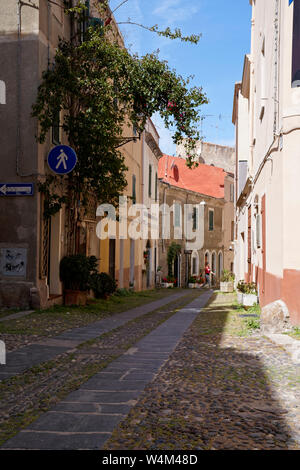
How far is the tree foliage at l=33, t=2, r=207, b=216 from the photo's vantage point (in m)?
11.4

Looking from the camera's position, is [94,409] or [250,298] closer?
[94,409]

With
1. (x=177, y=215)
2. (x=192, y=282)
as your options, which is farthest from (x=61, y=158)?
(x=192, y=282)

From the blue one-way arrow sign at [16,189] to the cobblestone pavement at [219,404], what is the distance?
5698 millimetres

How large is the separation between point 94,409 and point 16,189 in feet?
25.9

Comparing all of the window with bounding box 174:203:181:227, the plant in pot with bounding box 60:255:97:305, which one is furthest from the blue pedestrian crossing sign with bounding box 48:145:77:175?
the window with bounding box 174:203:181:227

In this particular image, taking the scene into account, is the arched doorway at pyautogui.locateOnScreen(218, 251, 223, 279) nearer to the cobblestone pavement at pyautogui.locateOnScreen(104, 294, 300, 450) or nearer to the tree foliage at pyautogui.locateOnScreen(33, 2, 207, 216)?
the tree foliage at pyautogui.locateOnScreen(33, 2, 207, 216)

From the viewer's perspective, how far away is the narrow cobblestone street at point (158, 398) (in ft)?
11.2

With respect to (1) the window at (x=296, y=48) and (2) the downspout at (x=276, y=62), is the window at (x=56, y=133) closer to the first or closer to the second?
(2) the downspout at (x=276, y=62)

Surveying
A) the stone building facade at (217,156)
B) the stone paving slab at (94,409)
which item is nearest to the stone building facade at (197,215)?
the stone building facade at (217,156)

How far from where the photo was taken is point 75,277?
1255cm

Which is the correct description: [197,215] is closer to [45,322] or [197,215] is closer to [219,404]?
[45,322]

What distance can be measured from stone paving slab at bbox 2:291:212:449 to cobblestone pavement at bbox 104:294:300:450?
10 cm

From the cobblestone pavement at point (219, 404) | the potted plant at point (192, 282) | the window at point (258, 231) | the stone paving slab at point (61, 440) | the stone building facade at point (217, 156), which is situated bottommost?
the potted plant at point (192, 282)
